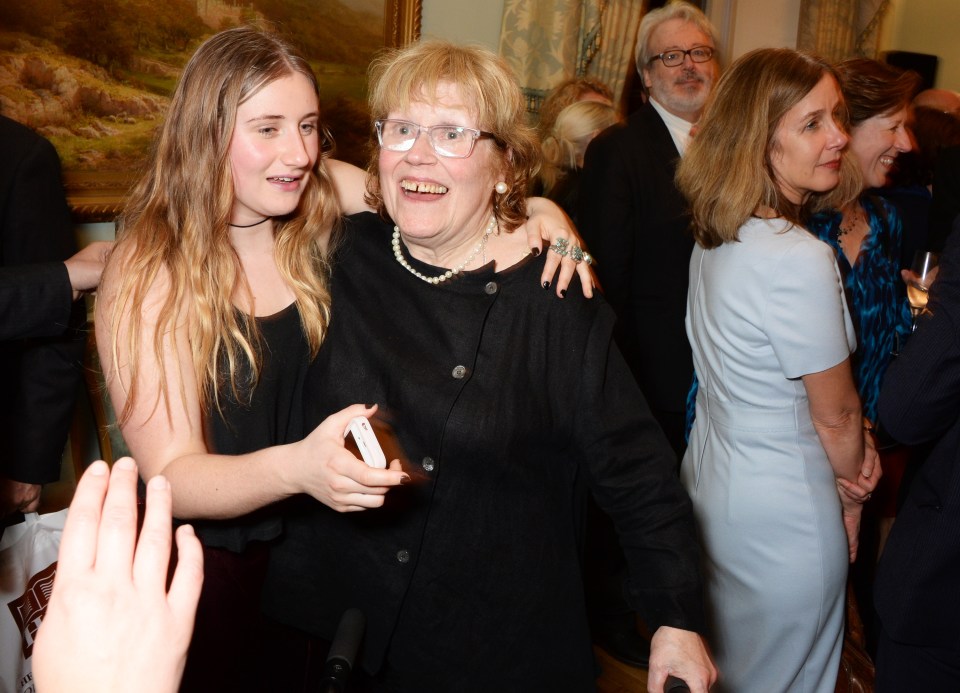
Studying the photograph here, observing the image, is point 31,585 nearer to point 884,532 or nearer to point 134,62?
point 134,62

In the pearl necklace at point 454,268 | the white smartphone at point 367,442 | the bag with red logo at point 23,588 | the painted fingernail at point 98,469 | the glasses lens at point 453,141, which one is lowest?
the bag with red logo at point 23,588

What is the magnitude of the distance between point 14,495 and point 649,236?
2.25 meters

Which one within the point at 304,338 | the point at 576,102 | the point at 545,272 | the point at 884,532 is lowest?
the point at 884,532

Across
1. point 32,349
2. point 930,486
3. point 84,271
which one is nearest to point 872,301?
point 930,486

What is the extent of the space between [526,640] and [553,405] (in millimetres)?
461

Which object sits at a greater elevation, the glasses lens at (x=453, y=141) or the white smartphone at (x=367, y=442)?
the glasses lens at (x=453, y=141)

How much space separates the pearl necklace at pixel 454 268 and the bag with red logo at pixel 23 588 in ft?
3.65

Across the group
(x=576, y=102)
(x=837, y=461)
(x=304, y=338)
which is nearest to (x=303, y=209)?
(x=304, y=338)

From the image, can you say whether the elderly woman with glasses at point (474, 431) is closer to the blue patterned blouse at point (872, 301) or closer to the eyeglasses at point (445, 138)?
the eyeglasses at point (445, 138)

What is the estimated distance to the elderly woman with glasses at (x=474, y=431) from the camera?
4.98ft

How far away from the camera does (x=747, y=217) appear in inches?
84.5

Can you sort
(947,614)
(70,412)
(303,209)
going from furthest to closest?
(70,412), (303,209), (947,614)

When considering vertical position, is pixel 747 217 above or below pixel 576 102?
below

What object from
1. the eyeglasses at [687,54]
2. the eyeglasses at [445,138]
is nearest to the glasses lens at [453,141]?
the eyeglasses at [445,138]
